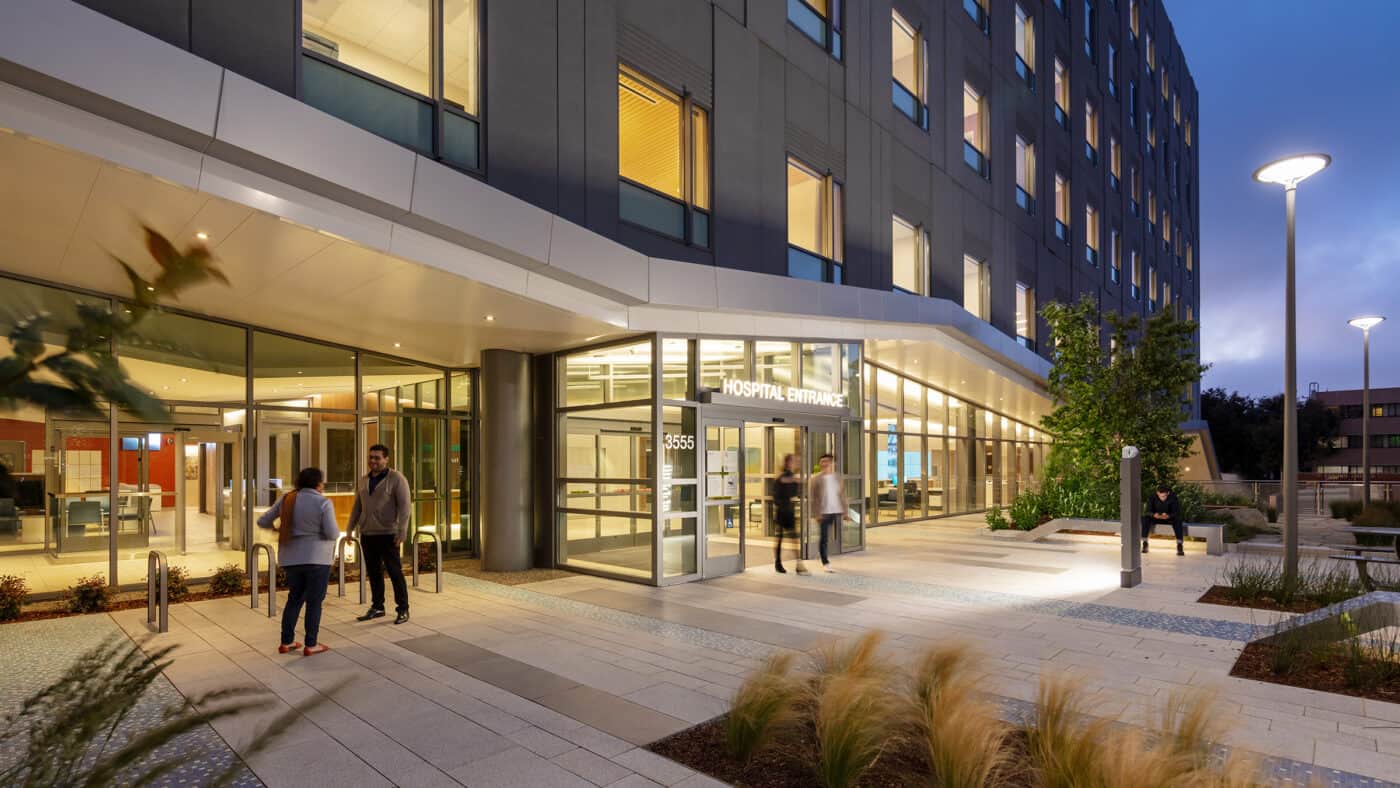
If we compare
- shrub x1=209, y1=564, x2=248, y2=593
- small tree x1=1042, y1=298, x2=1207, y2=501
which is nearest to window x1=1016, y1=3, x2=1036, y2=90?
small tree x1=1042, y1=298, x2=1207, y2=501

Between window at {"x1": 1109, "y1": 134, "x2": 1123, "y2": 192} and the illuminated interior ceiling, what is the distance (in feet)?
102

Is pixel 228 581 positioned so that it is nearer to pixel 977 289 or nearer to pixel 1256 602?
pixel 1256 602

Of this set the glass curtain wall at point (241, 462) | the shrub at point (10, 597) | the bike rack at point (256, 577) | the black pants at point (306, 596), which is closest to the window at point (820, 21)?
the glass curtain wall at point (241, 462)

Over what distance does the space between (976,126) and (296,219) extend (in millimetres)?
21226

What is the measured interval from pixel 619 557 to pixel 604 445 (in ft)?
5.56

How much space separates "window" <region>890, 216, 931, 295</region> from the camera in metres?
20.0

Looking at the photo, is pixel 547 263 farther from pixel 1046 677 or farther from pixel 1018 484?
pixel 1018 484

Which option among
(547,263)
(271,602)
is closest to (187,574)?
(271,602)

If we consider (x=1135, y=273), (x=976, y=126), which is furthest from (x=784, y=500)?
(x=1135, y=273)

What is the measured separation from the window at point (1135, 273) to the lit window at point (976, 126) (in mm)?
17083

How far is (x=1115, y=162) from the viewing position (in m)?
35.6

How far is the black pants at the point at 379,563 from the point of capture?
29.5 ft

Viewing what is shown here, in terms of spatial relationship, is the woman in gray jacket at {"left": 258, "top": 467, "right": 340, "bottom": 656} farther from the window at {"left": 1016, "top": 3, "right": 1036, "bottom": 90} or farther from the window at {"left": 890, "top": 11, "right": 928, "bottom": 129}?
the window at {"left": 1016, "top": 3, "right": 1036, "bottom": 90}

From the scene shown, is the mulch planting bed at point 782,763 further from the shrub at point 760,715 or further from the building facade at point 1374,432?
the building facade at point 1374,432
